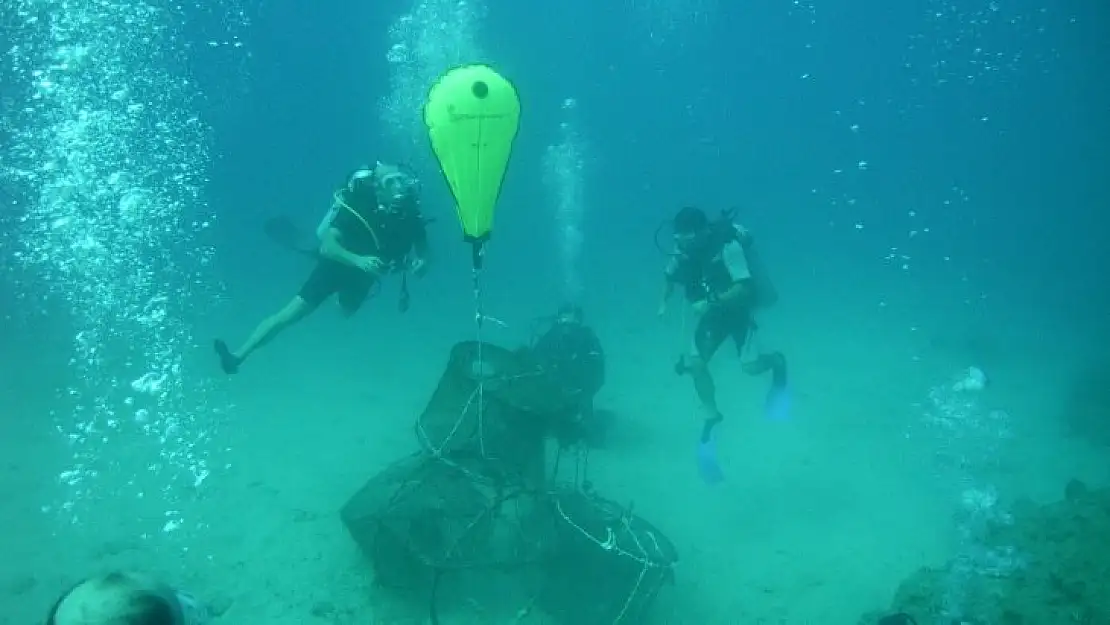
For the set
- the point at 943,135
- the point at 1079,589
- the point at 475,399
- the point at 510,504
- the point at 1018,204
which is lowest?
the point at 510,504

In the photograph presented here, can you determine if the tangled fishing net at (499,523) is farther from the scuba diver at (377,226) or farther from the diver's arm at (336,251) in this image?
the diver's arm at (336,251)

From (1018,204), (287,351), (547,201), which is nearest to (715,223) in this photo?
(287,351)

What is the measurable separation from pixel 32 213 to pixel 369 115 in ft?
153

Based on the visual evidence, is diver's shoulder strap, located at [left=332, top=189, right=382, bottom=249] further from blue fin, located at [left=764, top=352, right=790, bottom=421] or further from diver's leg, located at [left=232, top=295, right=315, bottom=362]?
blue fin, located at [left=764, top=352, right=790, bottom=421]

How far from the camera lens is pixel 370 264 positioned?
7.04 metres

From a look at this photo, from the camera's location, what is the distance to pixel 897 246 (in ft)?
199

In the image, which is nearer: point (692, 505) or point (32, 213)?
point (692, 505)

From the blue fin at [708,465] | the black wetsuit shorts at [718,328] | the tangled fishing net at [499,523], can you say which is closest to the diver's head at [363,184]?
the tangled fishing net at [499,523]

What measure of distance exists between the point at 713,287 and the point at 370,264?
3.52 meters

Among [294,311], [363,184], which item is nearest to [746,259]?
[363,184]

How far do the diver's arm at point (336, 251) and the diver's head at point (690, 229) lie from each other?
3.22 meters

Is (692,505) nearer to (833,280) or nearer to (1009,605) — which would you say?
(1009,605)

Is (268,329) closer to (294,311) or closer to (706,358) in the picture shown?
(294,311)

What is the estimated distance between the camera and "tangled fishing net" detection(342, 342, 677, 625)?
5.64 metres
